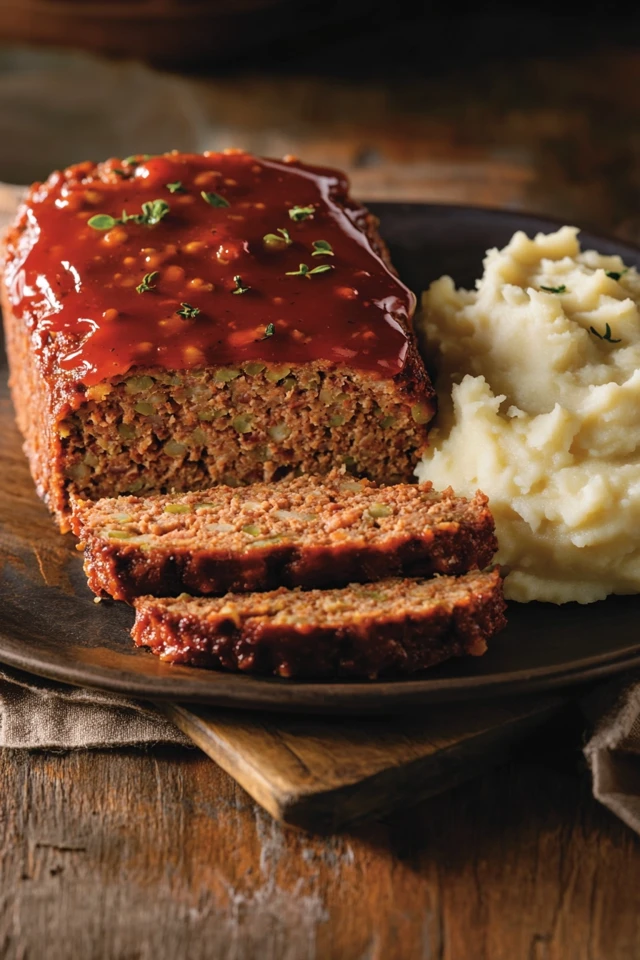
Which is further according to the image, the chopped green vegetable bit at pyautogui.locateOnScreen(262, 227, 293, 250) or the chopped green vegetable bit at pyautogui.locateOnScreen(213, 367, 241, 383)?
the chopped green vegetable bit at pyautogui.locateOnScreen(262, 227, 293, 250)

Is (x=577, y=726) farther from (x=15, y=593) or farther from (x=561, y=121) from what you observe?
(x=561, y=121)

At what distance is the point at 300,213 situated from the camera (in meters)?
5.63

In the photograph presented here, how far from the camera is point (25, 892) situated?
3.84 m

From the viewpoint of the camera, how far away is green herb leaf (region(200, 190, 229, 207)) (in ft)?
18.5

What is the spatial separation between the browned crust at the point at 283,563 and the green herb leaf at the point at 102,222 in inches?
68.1

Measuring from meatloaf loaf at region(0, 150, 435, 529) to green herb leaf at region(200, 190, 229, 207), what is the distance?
14 millimetres

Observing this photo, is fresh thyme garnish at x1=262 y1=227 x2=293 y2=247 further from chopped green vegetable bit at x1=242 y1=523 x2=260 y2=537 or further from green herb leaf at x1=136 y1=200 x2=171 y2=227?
chopped green vegetable bit at x1=242 y1=523 x2=260 y2=537

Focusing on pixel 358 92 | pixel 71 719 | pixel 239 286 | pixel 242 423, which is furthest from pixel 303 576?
pixel 358 92

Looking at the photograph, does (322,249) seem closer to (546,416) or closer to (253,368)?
(253,368)

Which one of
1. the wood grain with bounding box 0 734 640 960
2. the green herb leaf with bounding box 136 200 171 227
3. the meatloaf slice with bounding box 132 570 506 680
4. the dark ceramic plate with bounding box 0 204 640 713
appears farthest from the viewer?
the green herb leaf with bounding box 136 200 171 227

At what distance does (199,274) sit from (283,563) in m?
1.54

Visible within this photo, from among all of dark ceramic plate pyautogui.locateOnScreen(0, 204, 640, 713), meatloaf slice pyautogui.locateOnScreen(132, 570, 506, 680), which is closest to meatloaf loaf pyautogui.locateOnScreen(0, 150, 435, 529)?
dark ceramic plate pyautogui.locateOnScreen(0, 204, 640, 713)

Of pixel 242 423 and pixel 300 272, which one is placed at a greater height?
pixel 300 272

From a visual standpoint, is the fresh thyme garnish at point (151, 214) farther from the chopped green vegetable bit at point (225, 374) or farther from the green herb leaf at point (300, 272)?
the chopped green vegetable bit at point (225, 374)
